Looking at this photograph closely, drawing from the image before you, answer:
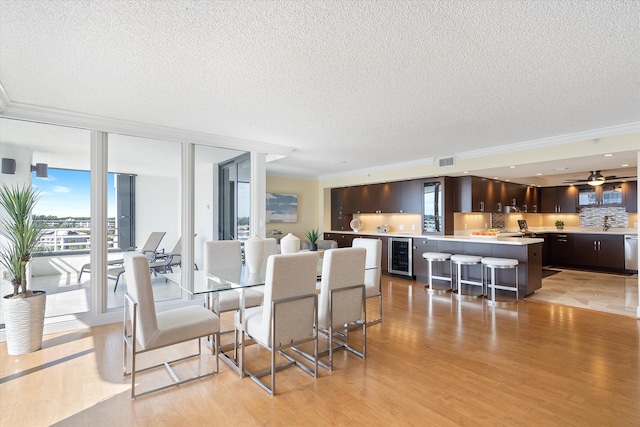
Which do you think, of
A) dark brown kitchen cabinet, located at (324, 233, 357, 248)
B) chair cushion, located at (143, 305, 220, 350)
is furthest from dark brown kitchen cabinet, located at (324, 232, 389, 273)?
chair cushion, located at (143, 305, 220, 350)

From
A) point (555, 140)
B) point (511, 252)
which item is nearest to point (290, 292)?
point (511, 252)

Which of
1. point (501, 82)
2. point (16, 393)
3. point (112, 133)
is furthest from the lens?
point (112, 133)

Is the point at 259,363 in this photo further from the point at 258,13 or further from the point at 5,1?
the point at 5,1

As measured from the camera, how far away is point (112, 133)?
413 cm

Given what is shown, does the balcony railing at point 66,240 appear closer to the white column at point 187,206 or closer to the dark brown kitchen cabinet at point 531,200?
the white column at point 187,206

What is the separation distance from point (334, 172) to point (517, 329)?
17.9 feet

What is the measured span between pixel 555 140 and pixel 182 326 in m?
5.25

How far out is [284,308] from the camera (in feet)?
8.14

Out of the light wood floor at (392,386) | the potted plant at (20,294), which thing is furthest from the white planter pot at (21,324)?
the light wood floor at (392,386)

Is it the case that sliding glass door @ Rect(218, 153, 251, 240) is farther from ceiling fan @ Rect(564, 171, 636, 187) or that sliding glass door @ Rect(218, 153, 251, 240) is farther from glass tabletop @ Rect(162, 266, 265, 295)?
ceiling fan @ Rect(564, 171, 636, 187)

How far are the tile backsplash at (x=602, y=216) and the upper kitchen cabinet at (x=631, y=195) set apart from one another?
16cm

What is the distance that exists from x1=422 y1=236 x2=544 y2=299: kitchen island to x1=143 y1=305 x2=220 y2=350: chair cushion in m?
4.62

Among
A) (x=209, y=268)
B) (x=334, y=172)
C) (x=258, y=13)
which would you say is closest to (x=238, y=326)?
(x=209, y=268)

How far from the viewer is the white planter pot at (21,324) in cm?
310
